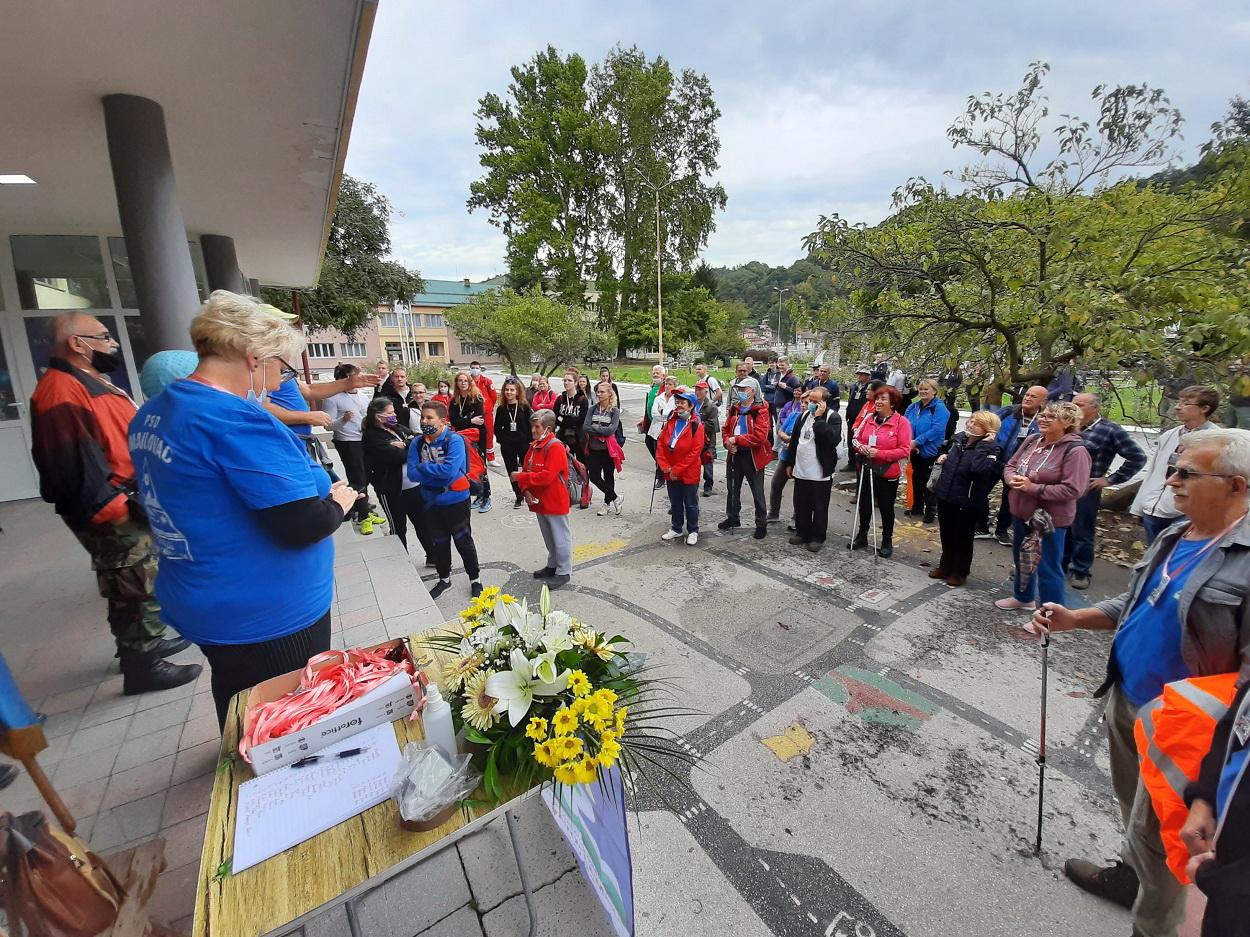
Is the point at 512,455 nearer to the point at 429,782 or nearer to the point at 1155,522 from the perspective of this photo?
the point at 429,782

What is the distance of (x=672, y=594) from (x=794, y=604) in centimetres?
110

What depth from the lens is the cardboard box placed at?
151 centimetres

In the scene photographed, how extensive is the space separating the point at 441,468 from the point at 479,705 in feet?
10.5

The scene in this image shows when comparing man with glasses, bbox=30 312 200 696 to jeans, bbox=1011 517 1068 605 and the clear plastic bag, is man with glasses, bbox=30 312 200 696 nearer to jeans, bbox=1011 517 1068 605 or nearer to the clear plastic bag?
the clear plastic bag

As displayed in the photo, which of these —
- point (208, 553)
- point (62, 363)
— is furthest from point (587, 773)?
point (62, 363)

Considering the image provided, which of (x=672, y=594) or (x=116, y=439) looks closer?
(x=116, y=439)

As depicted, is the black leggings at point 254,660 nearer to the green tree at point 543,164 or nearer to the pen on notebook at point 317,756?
the pen on notebook at point 317,756

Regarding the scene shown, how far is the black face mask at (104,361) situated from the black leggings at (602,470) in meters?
4.99

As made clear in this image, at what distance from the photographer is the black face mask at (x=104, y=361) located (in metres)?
2.95

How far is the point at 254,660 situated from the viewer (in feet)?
6.08

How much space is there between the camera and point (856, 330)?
723cm

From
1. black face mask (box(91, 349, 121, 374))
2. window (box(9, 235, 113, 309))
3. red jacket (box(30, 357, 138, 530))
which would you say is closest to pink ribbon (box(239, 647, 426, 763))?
red jacket (box(30, 357, 138, 530))

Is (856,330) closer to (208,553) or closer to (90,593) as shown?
(208,553)

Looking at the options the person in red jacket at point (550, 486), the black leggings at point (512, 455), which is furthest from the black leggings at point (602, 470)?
the person in red jacket at point (550, 486)
